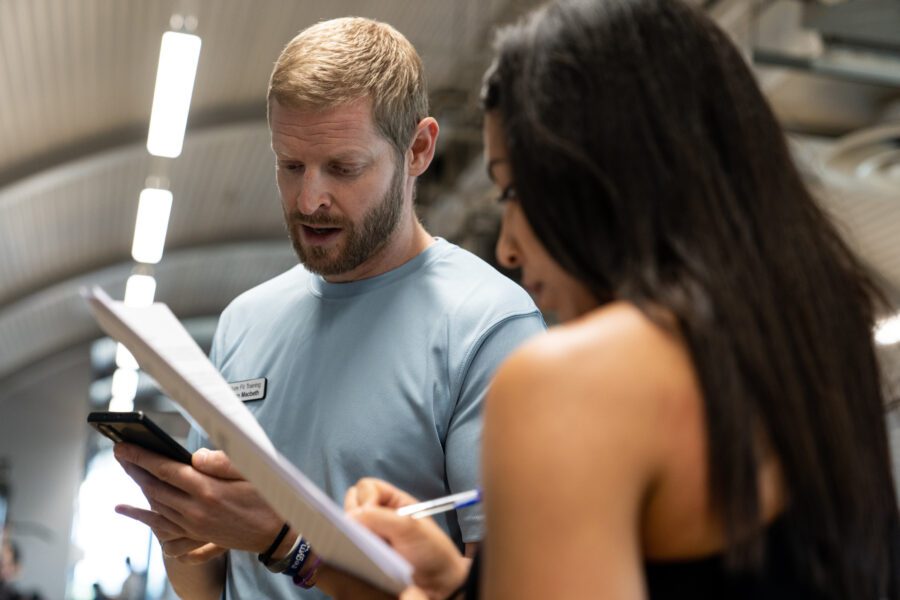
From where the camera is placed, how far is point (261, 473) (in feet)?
4.09

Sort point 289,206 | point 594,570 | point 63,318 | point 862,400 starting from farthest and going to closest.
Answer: point 63,318, point 289,206, point 862,400, point 594,570

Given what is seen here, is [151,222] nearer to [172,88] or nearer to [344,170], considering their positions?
[172,88]

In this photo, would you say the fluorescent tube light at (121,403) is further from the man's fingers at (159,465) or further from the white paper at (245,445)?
the white paper at (245,445)

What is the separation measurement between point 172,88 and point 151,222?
4797 millimetres

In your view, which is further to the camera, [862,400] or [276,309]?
[276,309]

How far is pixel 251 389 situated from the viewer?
2.12m

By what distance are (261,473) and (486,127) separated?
0.45 m

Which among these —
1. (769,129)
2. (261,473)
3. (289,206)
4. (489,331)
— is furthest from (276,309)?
(769,129)

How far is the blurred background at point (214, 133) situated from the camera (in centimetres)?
815

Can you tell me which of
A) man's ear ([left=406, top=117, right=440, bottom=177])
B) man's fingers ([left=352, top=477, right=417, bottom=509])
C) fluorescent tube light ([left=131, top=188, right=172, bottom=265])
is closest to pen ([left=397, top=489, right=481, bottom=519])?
man's fingers ([left=352, top=477, right=417, bottom=509])

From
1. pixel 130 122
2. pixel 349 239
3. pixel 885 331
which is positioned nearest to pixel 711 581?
pixel 885 331

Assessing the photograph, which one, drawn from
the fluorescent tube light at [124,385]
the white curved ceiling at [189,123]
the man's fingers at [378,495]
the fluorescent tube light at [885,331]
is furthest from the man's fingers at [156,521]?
the fluorescent tube light at [124,385]

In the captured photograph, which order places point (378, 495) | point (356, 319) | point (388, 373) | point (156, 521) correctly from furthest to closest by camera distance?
point (356, 319)
point (388, 373)
point (156, 521)
point (378, 495)

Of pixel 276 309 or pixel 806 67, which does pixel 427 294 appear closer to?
pixel 276 309
